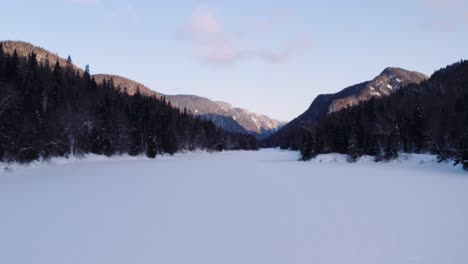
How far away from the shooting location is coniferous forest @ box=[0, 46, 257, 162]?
3922 cm

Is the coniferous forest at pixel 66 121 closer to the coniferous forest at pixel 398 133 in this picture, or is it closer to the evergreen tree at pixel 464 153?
the coniferous forest at pixel 398 133

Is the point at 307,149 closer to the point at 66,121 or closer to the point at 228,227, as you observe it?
the point at 66,121

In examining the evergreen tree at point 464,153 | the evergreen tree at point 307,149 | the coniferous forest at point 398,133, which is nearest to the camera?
the evergreen tree at point 464,153

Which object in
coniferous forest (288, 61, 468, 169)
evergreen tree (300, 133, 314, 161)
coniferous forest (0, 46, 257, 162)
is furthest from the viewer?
evergreen tree (300, 133, 314, 161)

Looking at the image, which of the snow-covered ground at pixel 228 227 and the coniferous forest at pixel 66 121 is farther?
the coniferous forest at pixel 66 121

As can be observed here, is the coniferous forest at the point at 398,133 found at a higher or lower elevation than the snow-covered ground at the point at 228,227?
higher

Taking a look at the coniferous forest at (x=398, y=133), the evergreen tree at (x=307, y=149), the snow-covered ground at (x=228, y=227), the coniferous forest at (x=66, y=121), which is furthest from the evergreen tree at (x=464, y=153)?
the coniferous forest at (x=66, y=121)

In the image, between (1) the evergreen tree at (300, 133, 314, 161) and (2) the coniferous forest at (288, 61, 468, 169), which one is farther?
(1) the evergreen tree at (300, 133, 314, 161)

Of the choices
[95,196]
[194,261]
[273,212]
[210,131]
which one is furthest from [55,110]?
[210,131]

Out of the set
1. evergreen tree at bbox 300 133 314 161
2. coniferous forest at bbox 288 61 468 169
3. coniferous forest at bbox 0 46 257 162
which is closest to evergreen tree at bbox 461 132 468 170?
coniferous forest at bbox 288 61 468 169

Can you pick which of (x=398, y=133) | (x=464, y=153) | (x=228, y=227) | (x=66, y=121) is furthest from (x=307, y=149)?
(x=228, y=227)

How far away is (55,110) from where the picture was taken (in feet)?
182

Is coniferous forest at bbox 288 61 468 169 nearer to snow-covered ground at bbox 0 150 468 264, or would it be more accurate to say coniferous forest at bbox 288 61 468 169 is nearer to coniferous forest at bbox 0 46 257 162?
coniferous forest at bbox 0 46 257 162

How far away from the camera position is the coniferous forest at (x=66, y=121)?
3922 cm
